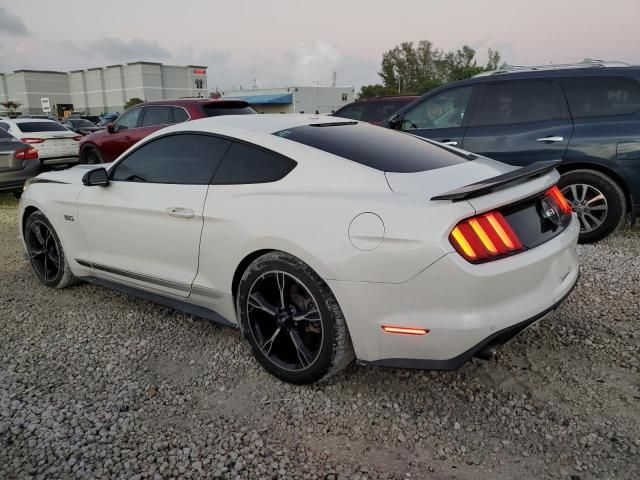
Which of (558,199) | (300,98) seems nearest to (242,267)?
(558,199)

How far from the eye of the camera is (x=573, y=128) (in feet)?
18.1

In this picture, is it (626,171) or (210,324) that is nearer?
(210,324)

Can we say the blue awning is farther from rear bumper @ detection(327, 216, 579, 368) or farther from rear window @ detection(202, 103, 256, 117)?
rear bumper @ detection(327, 216, 579, 368)

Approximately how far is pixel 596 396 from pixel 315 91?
64.8m

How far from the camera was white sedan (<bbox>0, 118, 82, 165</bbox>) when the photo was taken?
11000 millimetres

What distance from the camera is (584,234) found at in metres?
5.66

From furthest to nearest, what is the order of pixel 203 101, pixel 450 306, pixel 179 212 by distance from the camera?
pixel 203 101 → pixel 179 212 → pixel 450 306

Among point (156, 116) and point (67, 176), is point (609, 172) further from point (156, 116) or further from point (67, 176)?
point (156, 116)

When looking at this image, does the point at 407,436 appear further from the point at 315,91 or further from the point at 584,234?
the point at 315,91

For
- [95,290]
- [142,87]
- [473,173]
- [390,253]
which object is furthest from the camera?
[142,87]

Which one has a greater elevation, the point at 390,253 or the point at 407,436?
the point at 390,253

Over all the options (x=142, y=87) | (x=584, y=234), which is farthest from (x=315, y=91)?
(x=584, y=234)

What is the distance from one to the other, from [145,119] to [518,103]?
6.73 metres

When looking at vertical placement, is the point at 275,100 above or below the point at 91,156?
above
